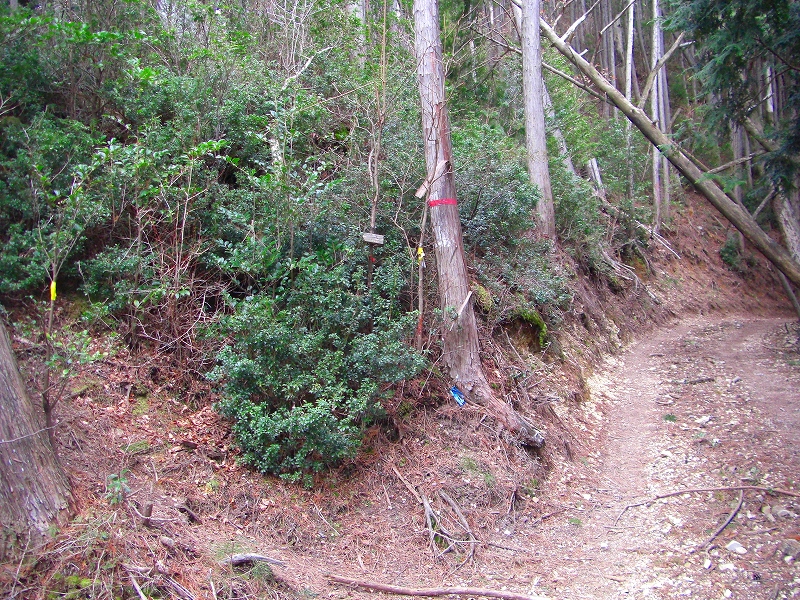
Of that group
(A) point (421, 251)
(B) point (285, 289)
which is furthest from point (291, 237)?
(A) point (421, 251)

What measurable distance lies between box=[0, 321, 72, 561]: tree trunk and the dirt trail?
3786 mm

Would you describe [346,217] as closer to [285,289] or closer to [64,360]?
[285,289]

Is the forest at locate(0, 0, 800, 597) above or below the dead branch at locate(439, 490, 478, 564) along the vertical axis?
above

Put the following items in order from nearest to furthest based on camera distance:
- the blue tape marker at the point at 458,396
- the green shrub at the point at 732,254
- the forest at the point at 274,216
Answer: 1. the forest at the point at 274,216
2. the blue tape marker at the point at 458,396
3. the green shrub at the point at 732,254

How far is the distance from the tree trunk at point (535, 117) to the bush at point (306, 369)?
686 centimetres

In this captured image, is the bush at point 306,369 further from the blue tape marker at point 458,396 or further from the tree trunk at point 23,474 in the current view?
the tree trunk at point 23,474

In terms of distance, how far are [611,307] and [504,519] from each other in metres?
9.38

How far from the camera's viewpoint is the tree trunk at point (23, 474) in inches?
145

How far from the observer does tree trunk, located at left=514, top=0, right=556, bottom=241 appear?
12.2 meters

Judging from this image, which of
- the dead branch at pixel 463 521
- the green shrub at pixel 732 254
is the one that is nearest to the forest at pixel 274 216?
the dead branch at pixel 463 521

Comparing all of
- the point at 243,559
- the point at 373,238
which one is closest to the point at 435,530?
the point at 243,559

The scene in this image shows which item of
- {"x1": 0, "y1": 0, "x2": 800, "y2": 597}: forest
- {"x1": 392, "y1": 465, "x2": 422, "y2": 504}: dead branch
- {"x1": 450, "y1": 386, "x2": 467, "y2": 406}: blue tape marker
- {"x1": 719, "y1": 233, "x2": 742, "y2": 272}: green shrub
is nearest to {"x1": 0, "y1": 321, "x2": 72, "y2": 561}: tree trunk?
{"x1": 0, "y1": 0, "x2": 800, "y2": 597}: forest

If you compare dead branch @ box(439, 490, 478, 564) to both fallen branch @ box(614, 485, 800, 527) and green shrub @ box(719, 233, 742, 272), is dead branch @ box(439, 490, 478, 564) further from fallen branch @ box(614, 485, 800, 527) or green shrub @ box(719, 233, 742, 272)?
green shrub @ box(719, 233, 742, 272)

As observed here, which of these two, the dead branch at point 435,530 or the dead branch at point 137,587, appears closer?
the dead branch at point 137,587
